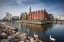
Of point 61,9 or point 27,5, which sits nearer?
point 27,5

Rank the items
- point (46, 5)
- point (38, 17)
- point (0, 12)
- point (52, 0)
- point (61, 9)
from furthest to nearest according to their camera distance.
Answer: point (38, 17) < point (61, 9) < point (52, 0) < point (46, 5) < point (0, 12)

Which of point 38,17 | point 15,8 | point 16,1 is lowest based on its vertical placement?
point 38,17

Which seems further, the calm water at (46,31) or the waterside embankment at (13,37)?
the calm water at (46,31)

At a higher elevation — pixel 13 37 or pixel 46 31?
pixel 13 37

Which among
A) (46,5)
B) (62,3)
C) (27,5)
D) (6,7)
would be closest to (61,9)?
(62,3)

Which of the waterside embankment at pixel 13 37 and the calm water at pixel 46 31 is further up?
the waterside embankment at pixel 13 37

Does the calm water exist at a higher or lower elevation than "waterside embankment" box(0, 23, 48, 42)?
lower

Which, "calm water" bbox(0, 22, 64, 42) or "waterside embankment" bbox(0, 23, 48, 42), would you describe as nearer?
"waterside embankment" bbox(0, 23, 48, 42)

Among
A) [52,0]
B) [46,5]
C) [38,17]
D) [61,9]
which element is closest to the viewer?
[46,5]

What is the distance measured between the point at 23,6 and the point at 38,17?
2612 millimetres

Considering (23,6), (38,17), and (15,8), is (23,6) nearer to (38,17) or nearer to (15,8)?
(15,8)

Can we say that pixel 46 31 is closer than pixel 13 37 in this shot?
No

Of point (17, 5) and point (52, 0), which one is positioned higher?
point (52, 0)

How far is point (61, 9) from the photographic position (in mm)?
5305
